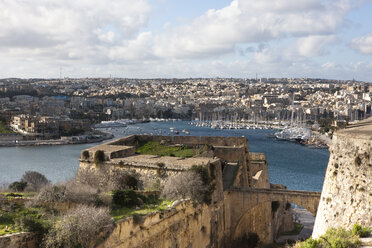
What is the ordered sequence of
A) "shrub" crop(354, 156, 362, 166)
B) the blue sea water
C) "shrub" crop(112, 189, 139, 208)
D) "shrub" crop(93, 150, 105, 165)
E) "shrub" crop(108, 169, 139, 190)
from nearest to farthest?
"shrub" crop(354, 156, 362, 166), "shrub" crop(112, 189, 139, 208), "shrub" crop(108, 169, 139, 190), "shrub" crop(93, 150, 105, 165), the blue sea water

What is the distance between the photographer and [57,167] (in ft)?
119

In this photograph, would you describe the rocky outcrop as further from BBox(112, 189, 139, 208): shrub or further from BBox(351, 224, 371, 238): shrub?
BBox(351, 224, 371, 238): shrub

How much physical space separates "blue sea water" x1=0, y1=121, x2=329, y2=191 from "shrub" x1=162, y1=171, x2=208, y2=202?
16.2 metres

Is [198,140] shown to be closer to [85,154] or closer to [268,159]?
[85,154]

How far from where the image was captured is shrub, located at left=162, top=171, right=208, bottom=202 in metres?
9.65

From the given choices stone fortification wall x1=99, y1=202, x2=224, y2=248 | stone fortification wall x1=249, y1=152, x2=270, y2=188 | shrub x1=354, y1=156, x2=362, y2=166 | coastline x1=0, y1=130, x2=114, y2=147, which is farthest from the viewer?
coastline x1=0, y1=130, x2=114, y2=147

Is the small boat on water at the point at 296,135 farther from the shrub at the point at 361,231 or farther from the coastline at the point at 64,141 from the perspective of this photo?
the shrub at the point at 361,231

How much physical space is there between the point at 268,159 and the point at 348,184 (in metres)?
33.1

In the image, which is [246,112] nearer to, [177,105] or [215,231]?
[177,105]

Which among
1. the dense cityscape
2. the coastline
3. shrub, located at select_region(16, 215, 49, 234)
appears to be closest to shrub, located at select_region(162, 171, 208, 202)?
shrub, located at select_region(16, 215, 49, 234)

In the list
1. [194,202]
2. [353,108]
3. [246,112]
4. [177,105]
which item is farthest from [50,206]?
[177,105]

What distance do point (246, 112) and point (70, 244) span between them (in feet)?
298

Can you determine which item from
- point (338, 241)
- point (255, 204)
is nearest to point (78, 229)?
point (338, 241)

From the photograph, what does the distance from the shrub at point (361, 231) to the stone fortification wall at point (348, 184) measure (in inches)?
14.4
